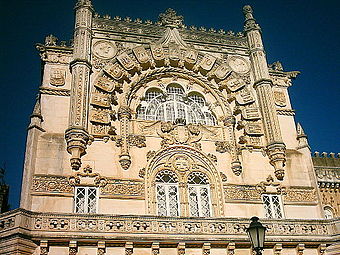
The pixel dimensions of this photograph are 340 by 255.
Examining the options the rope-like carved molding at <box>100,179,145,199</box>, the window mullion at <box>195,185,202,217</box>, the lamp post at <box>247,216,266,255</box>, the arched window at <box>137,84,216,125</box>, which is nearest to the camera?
the lamp post at <box>247,216,266,255</box>

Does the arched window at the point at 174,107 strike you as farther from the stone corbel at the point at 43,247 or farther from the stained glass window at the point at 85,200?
the stone corbel at the point at 43,247

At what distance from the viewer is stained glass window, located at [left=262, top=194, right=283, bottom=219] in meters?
21.8

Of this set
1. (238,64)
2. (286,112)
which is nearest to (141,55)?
(238,64)

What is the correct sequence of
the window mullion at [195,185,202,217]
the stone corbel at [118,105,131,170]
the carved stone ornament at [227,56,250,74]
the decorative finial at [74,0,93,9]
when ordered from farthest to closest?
the carved stone ornament at [227,56,250,74], the decorative finial at [74,0,93,9], the window mullion at [195,185,202,217], the stone corbel at [118,105,131,170]

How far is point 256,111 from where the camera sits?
24516 millimetres

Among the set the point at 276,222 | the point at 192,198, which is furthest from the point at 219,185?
the point at 276,222

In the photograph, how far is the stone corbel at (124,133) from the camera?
20.8 meters

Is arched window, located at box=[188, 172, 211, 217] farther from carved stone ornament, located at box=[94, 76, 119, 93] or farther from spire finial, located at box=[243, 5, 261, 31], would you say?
spire finial, located at box=[243, 5, 261, 31]

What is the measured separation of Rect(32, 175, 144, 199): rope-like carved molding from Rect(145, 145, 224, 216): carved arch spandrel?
54cm

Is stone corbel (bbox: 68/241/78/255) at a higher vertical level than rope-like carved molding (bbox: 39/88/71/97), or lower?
lower

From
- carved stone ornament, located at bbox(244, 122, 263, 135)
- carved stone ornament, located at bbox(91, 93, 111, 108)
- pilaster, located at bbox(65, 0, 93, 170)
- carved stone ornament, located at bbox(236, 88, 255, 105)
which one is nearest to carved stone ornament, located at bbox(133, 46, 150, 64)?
pilaster, located at bbox(65, 0, 93, 170)

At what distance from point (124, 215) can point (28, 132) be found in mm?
6164

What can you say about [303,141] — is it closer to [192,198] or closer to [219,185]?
[219,185]

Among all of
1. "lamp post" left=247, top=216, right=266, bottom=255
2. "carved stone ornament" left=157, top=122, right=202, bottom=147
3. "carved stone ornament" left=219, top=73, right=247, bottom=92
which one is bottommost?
"lamp post" left=247, top=216, right=266, bottom=255
